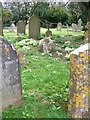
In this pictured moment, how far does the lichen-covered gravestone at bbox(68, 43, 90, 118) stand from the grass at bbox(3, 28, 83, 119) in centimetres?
24

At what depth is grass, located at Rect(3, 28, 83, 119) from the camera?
4797 mm

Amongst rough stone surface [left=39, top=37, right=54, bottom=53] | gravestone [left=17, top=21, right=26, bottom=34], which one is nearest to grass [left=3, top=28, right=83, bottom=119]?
rough stone surface [left=39, top=37, right=54, bottom=53]

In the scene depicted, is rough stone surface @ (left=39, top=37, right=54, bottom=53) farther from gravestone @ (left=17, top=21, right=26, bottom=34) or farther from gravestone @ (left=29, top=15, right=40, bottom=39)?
gravestone @ (left=17, top=21, right=26, bottom=34)

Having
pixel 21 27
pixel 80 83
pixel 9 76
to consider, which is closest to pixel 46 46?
pixel 9 76

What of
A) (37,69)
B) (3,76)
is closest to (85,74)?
(3,76)

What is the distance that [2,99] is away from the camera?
4777 millimetres

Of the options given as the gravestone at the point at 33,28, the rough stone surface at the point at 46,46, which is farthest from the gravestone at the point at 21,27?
the rough stone surface at the point at 46,46

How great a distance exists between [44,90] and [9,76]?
1.34 m

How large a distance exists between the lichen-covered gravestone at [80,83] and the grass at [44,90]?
0.80 ft

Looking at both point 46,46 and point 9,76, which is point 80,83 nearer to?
point 9,76

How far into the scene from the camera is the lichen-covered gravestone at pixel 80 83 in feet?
14.9

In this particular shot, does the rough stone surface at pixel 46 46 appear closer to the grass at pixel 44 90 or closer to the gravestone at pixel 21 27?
the grass at pixel 44 90

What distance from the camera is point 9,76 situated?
477 centimetres

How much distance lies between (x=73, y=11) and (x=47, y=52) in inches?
597
